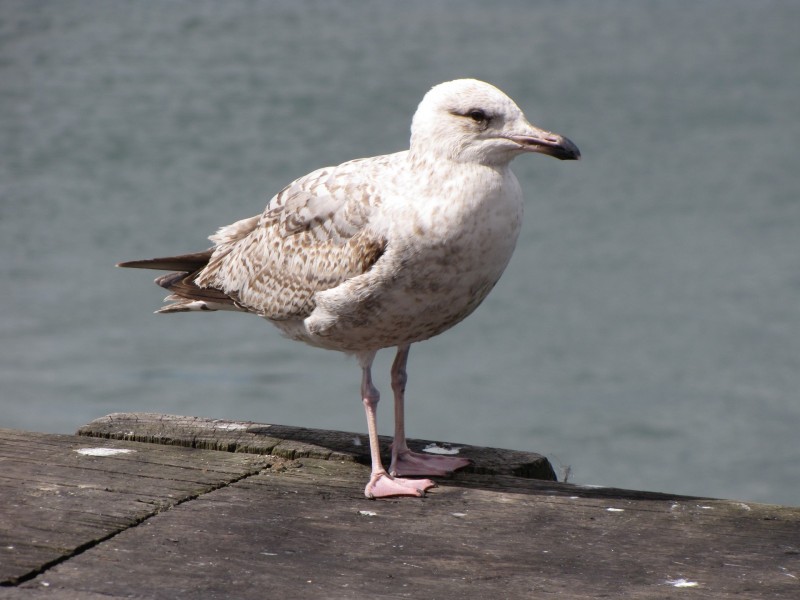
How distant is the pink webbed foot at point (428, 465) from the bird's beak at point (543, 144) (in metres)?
1.11

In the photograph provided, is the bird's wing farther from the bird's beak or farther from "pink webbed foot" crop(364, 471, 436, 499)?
"pink webbed foot" crop(364, 471, 436, 499)

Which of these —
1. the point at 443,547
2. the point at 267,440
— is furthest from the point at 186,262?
the point at 443,547

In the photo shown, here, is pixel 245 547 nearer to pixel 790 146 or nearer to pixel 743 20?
pixel 790 146

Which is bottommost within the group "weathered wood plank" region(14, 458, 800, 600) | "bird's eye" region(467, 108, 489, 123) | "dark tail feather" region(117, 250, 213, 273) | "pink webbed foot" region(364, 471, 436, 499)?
"weathered wood plank" region(14, 458, 800, 600)

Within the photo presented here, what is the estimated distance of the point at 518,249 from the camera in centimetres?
1827

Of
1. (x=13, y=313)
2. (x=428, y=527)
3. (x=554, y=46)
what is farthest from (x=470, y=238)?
(x=554, y=46)

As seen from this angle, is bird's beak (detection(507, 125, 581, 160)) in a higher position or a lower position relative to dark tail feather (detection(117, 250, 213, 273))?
higher

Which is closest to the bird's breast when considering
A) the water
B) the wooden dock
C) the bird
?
the bird

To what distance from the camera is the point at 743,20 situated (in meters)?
31.6

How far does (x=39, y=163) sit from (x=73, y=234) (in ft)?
6.46

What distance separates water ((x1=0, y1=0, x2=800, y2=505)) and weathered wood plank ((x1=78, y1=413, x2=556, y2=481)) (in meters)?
7.74

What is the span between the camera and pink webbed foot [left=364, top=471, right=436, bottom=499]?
4.01 m

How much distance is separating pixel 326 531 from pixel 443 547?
336 mm

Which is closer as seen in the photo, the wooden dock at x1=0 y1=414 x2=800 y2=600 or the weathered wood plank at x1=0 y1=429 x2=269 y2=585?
the wooden dock at x1=0 y1=414 x2=800 y2=600
